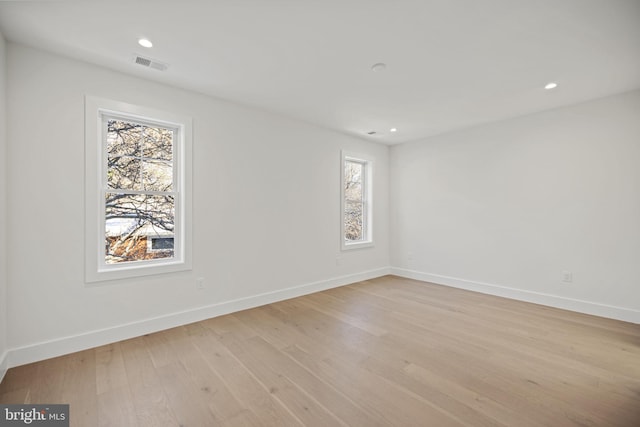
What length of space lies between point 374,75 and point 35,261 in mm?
3494

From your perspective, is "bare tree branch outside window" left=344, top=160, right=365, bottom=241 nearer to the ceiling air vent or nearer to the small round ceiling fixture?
the small round ceiling fixture

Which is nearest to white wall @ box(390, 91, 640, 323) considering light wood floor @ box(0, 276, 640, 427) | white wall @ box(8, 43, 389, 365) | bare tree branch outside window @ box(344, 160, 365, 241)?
light wood floor @ box(0, 276, 640, 427)

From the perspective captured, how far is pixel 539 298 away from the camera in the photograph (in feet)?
12.6

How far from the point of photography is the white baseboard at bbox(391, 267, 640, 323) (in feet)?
10.7

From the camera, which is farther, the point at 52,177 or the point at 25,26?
the point at 52,177

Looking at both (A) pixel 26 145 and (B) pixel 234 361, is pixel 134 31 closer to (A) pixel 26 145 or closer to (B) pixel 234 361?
(A) pixel 26 145

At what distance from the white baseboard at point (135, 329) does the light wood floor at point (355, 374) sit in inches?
3.7

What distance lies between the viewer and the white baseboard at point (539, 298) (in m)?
3.26

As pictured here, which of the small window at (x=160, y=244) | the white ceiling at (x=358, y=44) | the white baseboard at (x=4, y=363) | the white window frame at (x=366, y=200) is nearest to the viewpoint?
the white ceiling at (x=358, y=44)

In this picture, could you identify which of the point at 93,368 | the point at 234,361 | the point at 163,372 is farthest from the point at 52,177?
the point at 234,361

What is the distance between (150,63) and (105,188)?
1267mm

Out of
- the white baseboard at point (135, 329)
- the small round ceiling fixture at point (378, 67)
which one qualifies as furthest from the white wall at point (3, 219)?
the small round ceiling fixture at point (378, 67)

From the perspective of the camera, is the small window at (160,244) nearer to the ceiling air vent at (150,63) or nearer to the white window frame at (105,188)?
the white window frame at (105,188)

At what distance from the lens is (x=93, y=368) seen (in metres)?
2.24
